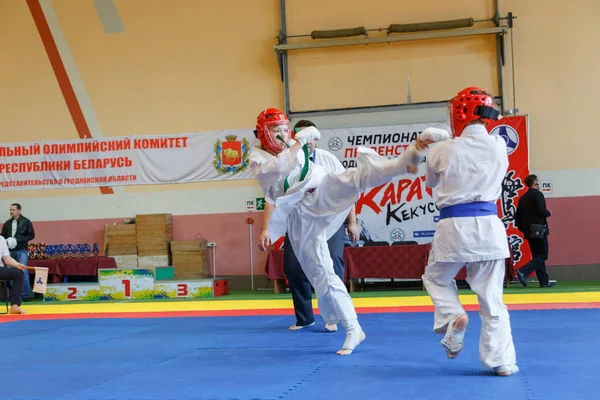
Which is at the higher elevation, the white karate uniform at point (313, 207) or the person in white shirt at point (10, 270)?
the white karate uniform at point (313, 207)

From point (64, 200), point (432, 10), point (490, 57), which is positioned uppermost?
point (432, 10)

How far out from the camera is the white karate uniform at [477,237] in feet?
12.3

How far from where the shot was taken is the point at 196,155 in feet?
44.3

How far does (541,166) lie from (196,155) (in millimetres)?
6290

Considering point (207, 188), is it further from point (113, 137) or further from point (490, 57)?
point (490, 57)

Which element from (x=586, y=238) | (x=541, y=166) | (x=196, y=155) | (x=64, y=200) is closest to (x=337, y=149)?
(x=196, y=155)

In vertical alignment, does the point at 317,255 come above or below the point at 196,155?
below

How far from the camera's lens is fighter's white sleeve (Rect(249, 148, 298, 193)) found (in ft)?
14.9

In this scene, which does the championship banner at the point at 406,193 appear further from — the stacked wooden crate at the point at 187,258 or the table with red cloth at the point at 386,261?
the stacked wooden crate at the point at 187,258

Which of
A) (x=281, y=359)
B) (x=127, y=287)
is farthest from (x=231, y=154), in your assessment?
(x=281, y=359)

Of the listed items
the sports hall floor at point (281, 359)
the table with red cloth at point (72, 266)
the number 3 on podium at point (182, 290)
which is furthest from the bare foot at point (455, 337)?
the table with red cloth at point (72, 266)

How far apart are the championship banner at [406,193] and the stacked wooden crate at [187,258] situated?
2834mm

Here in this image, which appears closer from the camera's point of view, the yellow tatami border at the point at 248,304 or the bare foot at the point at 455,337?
the bare foot at the point at 455,337

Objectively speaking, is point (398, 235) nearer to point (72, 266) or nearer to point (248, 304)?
point (248, 304)
